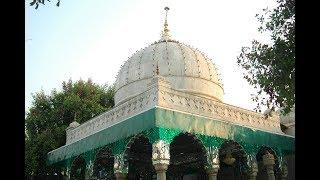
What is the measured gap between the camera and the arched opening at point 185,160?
54.7 ft

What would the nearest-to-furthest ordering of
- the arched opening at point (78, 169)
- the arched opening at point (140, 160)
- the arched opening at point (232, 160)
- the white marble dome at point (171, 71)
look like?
the arched opening at point (232, 160), the arched opening at point (140, 160), the white marble dome at point (171, 71), the arched opening at point (78, 169)

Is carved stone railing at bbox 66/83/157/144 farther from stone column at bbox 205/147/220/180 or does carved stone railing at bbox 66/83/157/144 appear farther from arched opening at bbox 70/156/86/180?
stone column at bbox 205/147/220/180

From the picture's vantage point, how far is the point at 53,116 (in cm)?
2289

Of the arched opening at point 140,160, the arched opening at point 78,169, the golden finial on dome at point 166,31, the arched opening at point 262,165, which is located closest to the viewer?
the arched opening at point 262,165

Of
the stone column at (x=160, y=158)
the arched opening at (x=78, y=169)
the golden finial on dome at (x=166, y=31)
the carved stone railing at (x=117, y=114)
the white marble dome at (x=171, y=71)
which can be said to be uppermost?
the golden finial on dome at (x=166, y=31)

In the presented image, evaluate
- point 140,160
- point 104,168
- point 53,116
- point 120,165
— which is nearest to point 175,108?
point 120,165

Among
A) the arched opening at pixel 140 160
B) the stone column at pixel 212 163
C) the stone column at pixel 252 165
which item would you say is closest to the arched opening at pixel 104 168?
the arched opening at pixel 140 160

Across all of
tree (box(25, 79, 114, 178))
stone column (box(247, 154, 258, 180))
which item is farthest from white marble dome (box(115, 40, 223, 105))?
tree (box(25, 79, 114, 178))

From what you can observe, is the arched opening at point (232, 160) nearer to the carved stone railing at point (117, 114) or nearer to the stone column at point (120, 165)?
the carved stone railing at point (117, 114)

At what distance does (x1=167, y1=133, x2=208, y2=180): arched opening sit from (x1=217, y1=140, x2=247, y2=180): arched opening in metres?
0.84

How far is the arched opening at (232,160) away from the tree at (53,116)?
818 centimetres
